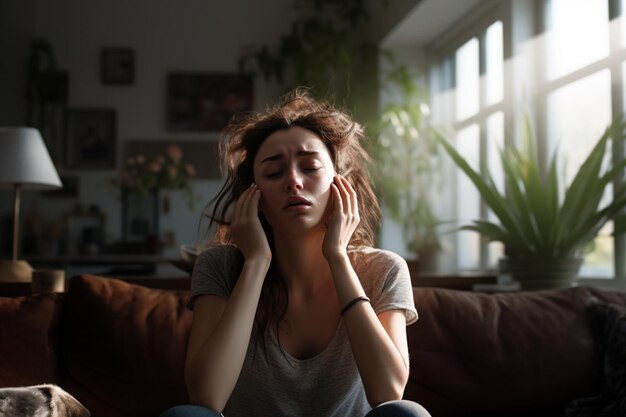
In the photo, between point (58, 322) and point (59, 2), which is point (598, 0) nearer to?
point (58, 322)

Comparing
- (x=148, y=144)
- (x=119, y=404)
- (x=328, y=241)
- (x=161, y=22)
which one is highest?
(x=161, y=22)

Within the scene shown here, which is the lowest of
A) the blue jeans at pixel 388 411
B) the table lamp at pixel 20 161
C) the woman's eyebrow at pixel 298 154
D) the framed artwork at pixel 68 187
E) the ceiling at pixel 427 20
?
the blue jeans at pixel 388 411

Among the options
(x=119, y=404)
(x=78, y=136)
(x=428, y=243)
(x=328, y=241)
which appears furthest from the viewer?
(x=78, y=136)

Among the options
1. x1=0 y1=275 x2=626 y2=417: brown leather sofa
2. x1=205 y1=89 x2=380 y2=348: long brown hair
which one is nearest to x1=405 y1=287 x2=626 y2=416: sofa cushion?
x1=0 y1=275 x2=626 y2=417: brown leather sofa

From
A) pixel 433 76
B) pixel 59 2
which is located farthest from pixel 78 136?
pixel 433 76

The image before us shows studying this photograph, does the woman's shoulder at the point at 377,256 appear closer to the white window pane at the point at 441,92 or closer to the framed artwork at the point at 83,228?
the white window pane at the point at 441,92

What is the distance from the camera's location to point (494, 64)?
489 cm

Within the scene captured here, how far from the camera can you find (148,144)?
680 cm

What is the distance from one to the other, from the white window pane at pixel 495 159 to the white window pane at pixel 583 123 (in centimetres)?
52

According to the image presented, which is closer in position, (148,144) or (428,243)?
(428,243)

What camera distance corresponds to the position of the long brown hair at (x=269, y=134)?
1.91 meters

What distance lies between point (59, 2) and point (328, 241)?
588 cm

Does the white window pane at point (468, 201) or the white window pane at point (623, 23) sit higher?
the white window pane at point (623, 23)

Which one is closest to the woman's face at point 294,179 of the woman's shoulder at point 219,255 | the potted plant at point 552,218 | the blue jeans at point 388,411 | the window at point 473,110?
the woman's shoulder at point 219,255
